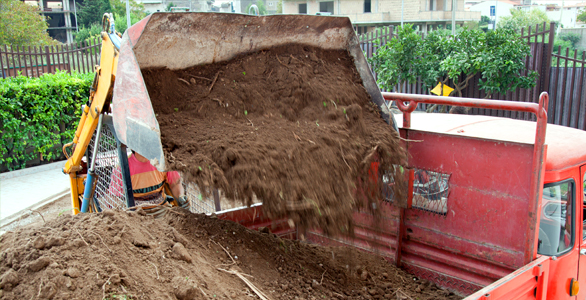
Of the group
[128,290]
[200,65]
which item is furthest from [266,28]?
[128,290]

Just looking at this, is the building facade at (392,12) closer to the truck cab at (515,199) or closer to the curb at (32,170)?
the curb at (32,170)

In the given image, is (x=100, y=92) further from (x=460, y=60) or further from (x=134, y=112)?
(x=460, y=60)

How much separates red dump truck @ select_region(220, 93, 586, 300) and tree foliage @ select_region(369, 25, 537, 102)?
5.99 m

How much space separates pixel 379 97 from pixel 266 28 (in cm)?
103

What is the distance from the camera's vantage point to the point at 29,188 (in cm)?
782

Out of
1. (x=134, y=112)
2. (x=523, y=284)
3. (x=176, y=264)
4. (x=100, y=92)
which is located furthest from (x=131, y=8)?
(x=523, y=284)

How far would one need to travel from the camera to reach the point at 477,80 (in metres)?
9.78

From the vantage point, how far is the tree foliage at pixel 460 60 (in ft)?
28.6

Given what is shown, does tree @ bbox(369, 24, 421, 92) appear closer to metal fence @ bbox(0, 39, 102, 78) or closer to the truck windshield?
the truck windshield

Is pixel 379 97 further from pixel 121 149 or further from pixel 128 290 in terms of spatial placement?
pixel 128 290

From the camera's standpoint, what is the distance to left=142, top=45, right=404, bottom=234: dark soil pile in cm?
248

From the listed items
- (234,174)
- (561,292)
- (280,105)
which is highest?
(280,105)

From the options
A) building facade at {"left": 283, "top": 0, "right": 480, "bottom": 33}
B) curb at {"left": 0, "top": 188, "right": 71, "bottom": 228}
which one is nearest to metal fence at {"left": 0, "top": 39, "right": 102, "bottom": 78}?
curb at {"left": 0, "top": 188, "right": 71, "bottom": 228}

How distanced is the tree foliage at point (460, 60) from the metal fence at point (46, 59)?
26.7ft
